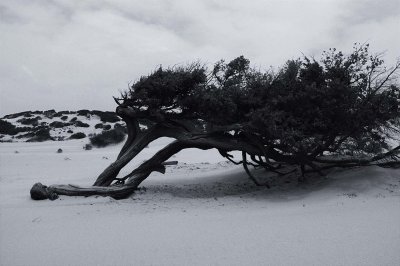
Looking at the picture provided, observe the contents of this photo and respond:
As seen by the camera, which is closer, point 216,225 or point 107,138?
point 216,225

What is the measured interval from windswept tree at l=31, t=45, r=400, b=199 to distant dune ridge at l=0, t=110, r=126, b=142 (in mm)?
19077

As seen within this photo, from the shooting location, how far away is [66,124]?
39.3 meters

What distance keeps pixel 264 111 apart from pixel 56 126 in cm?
3412

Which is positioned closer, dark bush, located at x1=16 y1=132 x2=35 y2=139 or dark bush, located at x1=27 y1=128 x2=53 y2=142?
dark bush, located at x1=27 y1=128 x2=53 y2=142

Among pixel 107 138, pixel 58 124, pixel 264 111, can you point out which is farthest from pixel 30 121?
pixel 264 111

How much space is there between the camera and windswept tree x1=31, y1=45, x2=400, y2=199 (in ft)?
28.8

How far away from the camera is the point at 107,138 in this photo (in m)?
27.3

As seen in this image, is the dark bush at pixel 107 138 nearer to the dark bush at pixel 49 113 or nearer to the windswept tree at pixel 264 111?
the windswept tree at pixel 264 111

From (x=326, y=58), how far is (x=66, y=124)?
35134 mm

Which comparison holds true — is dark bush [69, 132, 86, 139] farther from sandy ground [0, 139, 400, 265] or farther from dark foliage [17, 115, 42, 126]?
sandy ground [0, 139, 400, 265]

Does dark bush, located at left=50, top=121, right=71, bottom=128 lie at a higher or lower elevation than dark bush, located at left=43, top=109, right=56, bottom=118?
lower

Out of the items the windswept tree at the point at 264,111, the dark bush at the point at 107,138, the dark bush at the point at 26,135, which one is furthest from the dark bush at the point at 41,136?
the windswept tree at the point at 264,111

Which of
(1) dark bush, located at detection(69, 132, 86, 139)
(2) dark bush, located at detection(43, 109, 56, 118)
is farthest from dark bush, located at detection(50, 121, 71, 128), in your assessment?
(1) dark bush, located at detection(69, 132, 86, 139)

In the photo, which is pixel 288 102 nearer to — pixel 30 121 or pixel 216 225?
pixel 216 225
